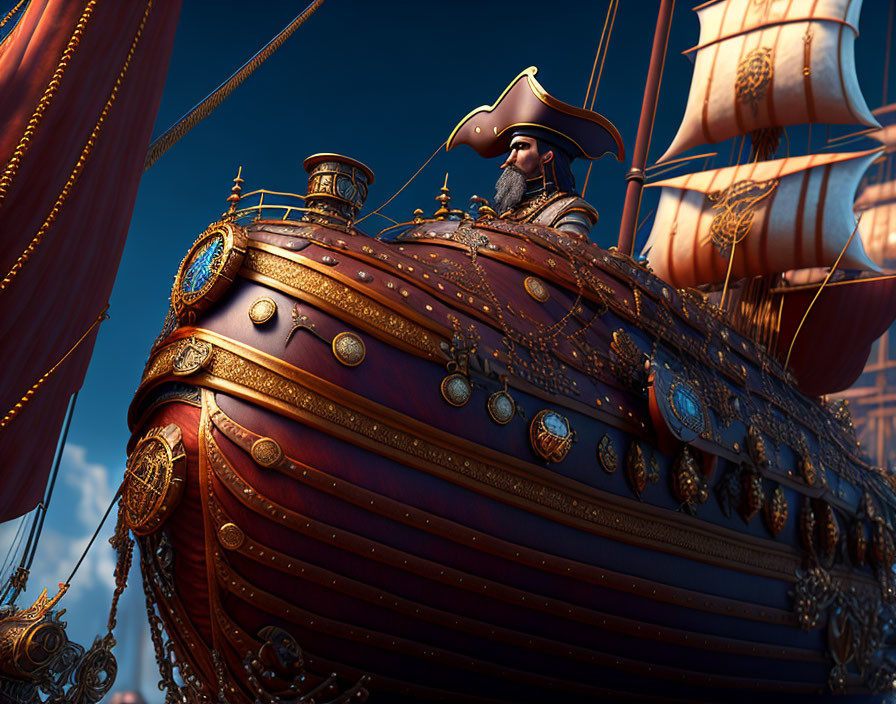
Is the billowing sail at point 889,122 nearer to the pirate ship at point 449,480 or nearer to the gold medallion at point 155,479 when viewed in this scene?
the pirate ship at point 449,480

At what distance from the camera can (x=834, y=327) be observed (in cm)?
820

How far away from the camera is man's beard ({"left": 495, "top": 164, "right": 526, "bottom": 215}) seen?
5.05 metres

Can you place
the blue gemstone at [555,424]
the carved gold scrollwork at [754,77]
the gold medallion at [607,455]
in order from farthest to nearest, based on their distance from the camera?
the carved gold scrollwork at [754,77]
the gold medallion at [607,455]
the blue gemstone at [555,424]

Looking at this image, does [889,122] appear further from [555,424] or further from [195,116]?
[195,116]

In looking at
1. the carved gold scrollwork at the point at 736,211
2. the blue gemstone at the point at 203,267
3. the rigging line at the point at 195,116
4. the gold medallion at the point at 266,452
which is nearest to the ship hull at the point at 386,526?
the gold medallion at the point at 266,452

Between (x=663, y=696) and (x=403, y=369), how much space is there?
2.26 meters

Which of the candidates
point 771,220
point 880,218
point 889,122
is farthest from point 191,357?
point 889,122

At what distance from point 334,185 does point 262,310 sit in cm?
91

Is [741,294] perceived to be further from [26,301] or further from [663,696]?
[26,301]

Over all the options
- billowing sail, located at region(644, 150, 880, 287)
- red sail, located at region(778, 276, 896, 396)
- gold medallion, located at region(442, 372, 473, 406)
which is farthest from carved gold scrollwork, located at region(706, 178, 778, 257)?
gold medallion, located at region(442, 372, 473, 406)

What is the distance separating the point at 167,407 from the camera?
9.85 feet

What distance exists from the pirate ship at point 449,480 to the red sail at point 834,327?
157 inches

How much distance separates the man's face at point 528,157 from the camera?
16.3ft

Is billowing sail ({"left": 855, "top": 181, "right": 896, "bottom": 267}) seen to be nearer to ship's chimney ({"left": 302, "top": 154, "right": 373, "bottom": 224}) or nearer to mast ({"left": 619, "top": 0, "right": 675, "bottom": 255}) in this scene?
mast ({"left": 619, "top": 0, "right": 675, "bottom": 255})
